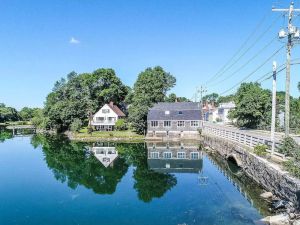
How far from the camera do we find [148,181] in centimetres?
2725

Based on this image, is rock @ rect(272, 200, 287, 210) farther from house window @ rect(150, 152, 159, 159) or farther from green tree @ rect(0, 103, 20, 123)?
green tree @ rect(0, 103, 20, 123)

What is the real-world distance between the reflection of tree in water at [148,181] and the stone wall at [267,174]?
6.28 metres

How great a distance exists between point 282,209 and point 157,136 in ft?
144

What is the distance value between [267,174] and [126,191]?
10569 mm

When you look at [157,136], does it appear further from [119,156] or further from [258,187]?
[258,187]

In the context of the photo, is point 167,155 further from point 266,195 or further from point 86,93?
point 86,93

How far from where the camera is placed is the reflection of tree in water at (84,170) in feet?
87.2

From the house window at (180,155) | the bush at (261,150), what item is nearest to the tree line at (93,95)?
the house window at (180,155)

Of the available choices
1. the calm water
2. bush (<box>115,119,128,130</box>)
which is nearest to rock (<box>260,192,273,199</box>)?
the calm water

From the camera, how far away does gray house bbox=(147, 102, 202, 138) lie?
195ft

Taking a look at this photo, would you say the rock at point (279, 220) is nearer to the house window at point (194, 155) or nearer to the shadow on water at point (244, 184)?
the shadow on water at point (244, 184)

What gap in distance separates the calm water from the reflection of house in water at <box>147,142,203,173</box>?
0.35 feet

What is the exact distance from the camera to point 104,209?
63.3 ft

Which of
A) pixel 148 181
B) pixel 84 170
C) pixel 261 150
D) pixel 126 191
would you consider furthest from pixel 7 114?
pixel 261 150
